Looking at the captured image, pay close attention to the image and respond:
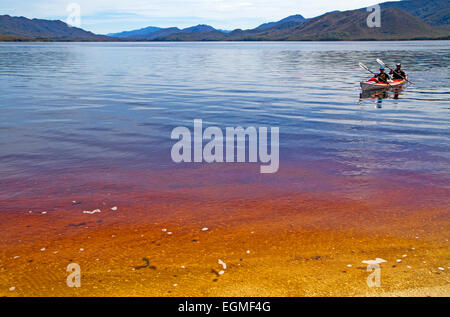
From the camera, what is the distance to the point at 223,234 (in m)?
7.12

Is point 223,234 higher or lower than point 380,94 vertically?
lower

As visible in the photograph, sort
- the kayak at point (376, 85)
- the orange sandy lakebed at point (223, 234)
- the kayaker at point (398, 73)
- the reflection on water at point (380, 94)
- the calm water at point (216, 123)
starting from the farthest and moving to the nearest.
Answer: the kayaker at point (398, 73)
the kayak at point (376, 85)
the reflection on water at point (380, 94)
the calm water at point (216, 123)
the orange sandy lakebed at point (223, 234)

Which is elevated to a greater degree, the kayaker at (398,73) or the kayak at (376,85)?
the kayaker at (398,73)

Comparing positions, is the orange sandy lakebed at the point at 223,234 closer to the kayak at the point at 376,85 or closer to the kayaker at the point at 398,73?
the kayak at the point at 376,85

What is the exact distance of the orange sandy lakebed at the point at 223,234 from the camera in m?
5.46

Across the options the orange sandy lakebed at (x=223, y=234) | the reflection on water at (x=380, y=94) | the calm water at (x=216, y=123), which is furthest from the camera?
the reflection on water at (x=380, y=94)

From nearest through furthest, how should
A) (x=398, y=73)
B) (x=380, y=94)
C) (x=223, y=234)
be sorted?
(x=223, y=234) → (x=380, y=94) → (x=398, y=73)

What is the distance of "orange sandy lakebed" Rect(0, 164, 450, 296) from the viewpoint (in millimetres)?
5457

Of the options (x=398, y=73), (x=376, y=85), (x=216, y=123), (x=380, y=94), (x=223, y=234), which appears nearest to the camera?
(x=223, y=234)

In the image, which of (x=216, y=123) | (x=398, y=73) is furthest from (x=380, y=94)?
(x=216, y=123)

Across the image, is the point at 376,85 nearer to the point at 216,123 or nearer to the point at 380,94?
the point at 380,94

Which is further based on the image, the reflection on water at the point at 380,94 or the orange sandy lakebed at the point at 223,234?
the reflection on water at the point at 380,94

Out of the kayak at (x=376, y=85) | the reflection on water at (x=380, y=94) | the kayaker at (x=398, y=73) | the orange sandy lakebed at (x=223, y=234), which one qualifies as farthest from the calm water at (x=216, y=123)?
the orange sandy lakebed at (x=223, y=234)

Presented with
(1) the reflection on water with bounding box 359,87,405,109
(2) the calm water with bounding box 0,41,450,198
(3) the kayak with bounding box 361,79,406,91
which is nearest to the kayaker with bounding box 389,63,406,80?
(3) the kayak with bounding box 361,79,406,91
